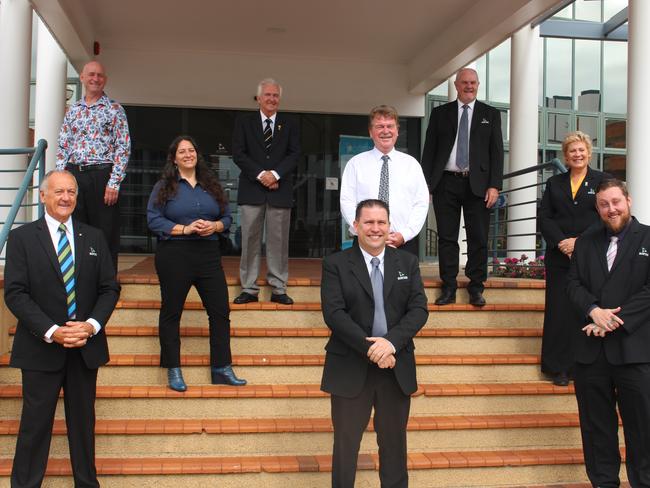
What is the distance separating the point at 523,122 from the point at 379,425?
689 cm

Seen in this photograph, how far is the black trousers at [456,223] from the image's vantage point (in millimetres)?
5324

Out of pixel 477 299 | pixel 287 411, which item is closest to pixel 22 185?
pixel 287 411

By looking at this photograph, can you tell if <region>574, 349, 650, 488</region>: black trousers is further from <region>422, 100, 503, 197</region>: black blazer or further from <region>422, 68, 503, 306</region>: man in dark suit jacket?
<region>422, 100, 503, 197</region>: black blazer

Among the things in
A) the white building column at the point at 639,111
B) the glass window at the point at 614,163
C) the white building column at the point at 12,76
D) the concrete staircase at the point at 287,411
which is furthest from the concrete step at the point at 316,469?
the glass window at the point at 614,163

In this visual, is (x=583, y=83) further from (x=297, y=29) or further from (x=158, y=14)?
(x=158, y=14)

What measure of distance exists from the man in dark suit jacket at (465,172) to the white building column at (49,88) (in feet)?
19.5

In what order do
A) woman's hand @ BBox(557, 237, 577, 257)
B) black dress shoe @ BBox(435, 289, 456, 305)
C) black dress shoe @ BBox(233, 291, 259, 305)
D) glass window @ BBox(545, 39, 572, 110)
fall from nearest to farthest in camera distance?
woman's hand @ BBox(557, 237, 577, 257)
black dress shoe @ BBox(233, 291, 259, 305)
black dress shoe @ BBox(435, 289, 456, 305)
glass window @ BBox(545, 39, 572, 110)

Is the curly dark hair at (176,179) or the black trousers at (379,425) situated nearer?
the black trousers at (379,425)

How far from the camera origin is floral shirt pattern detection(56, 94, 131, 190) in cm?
488

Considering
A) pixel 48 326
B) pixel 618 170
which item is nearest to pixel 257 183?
pixel 48 326

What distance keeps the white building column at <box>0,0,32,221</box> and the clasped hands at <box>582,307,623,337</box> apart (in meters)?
6.29

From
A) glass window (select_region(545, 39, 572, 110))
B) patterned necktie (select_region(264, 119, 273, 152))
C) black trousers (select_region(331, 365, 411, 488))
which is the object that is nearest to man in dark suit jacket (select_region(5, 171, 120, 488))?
black trousers (select_region(331, 365, 411, 488))

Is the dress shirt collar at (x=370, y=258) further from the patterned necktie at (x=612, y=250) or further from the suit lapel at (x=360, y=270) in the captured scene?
the patterned necktie at (x=612, y=250)

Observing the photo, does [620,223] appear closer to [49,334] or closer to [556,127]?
[49,334]
